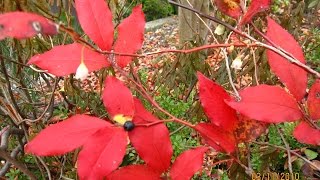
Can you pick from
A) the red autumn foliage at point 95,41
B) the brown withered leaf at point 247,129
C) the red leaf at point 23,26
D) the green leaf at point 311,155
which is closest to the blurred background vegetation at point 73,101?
the green leaf at point 311,155

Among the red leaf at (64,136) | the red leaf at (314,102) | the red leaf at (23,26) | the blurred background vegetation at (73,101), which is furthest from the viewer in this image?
the blurred background vegetation at (73,101)

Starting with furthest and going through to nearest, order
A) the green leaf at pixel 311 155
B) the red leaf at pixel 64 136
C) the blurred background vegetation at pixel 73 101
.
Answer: the green leaf at pixel 311 155 < the blurred background vegetation at pixel 73 101 < the red leaf at pixel 64 136

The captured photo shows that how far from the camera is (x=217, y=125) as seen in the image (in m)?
0.59

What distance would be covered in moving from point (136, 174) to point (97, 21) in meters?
0.23

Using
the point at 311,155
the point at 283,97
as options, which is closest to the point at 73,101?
the point at 311,155

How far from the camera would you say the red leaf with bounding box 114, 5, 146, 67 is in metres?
0.59

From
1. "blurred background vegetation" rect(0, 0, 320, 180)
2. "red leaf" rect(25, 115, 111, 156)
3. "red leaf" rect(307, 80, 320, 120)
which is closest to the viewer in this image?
"red leaf" rect(25, 115, 111, 156)

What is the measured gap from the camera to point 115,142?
51 cm

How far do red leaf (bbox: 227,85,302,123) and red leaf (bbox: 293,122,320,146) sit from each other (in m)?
0.04

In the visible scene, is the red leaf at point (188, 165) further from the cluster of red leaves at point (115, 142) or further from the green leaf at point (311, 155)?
the green leaf at point (311, 155)

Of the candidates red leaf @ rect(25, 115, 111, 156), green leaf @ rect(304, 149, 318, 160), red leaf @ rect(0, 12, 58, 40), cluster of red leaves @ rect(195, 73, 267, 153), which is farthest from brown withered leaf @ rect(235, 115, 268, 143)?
green leaf @ rect(304, 149, 318, 160)

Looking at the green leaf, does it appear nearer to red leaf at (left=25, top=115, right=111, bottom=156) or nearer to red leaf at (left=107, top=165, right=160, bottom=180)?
red leaf at (left=107, top=165, right=160, bottom=180)

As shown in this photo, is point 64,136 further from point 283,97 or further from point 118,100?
point 283,97

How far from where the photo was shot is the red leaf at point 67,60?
21.0 inches
